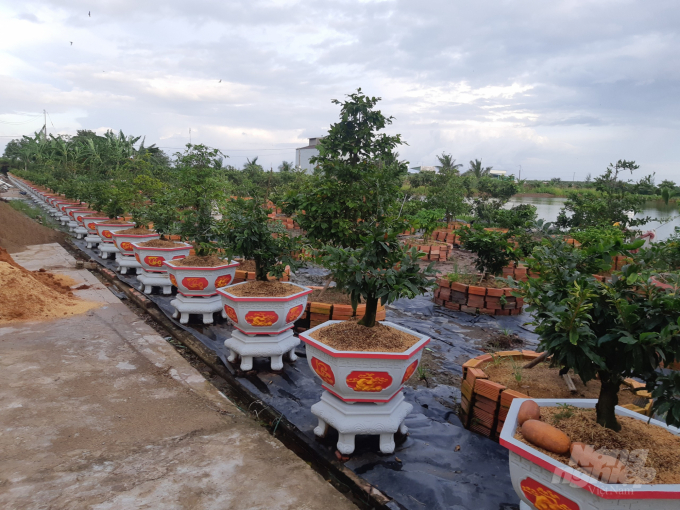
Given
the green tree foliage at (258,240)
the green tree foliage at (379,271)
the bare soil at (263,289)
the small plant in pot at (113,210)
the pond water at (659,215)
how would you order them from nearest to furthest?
the green tree foliage at (379,271), the bare soil at (263,289), the green tree foliage at (258,240), the pond water at (659,215), the small plant in pot at (113,210)

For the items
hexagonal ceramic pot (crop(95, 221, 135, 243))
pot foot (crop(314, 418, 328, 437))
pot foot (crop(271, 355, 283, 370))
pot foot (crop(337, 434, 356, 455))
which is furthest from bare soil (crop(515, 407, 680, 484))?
hexagonal ceramic pot (crop(95, 221, 135, 243))

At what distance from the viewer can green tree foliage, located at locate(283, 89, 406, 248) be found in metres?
4.79

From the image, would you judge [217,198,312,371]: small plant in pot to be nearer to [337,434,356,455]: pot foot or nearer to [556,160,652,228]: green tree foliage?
[337,434,356,455]: pot foot

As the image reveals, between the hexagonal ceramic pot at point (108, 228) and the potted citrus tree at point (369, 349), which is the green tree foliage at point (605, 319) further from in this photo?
the hexagonal ceramic pot at point (108, 228)

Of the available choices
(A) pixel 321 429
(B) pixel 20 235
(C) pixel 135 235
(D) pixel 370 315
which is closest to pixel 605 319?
(D) pixel 370 315

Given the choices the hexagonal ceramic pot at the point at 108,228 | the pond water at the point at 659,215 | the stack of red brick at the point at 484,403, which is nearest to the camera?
the stack of red brick at the point at 484,403

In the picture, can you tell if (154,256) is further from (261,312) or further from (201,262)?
(261,312)

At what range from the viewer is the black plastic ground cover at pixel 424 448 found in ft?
8.44

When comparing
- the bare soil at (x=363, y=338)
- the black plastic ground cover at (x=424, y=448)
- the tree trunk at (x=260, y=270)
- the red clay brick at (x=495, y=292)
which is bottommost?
the black plastic ground cover at (x=424, y=448)

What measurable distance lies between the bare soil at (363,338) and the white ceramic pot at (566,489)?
997 millimetres

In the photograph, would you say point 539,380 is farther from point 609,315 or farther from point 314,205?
point 314,205

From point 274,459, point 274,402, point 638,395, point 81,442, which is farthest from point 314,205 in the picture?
point 638,395

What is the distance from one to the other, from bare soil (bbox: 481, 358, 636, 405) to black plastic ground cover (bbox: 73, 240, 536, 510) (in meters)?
0.48

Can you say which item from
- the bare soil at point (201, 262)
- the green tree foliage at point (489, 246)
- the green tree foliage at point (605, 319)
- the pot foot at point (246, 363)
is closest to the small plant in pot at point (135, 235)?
the bare soil at point (201, 262)
